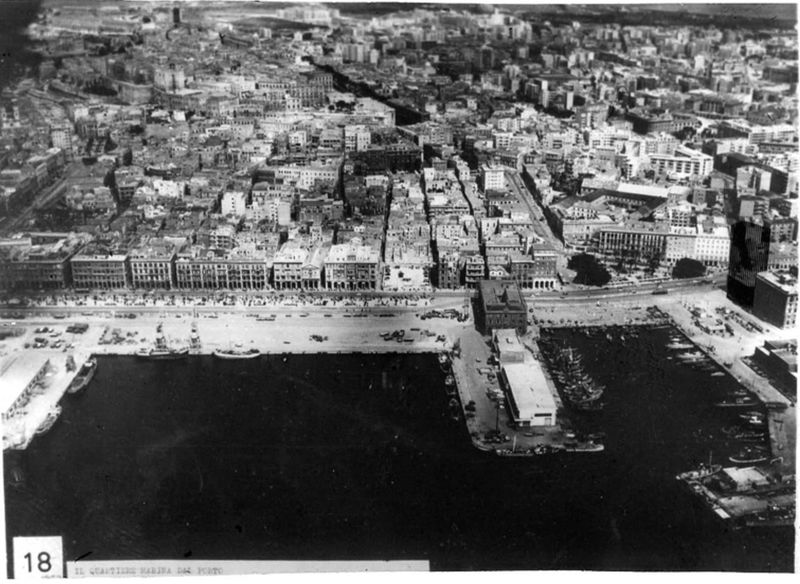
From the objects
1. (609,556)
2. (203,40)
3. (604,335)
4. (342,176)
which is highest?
(203,40)

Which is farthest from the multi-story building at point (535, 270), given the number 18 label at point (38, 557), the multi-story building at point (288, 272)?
the number 18 label at point (38, 557)

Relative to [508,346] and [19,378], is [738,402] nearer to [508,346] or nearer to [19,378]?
[508,346]

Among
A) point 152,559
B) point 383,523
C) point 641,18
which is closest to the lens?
point 152,559

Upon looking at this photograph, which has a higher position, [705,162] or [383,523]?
[705,162]

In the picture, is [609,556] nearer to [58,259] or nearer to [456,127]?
[58,259]

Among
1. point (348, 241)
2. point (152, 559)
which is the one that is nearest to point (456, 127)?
point (348, 241)

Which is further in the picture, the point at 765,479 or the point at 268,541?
the point at 765,479

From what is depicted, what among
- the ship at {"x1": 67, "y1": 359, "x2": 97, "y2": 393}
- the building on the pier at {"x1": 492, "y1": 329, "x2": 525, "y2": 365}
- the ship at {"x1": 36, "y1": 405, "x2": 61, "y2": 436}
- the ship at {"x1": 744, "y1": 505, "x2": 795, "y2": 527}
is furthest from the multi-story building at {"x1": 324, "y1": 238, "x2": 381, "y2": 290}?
the ship at {"x1": 744, "y1": 505, "x2": 795, "y2": 527}
